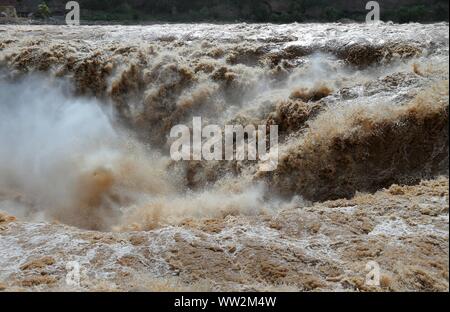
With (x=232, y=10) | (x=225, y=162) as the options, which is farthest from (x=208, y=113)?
(x=232, y=10)

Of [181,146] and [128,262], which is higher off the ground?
[181,146]

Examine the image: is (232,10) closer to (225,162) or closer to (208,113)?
(208,113)

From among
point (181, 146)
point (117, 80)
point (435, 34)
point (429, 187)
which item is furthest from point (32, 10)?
point (429, 187)

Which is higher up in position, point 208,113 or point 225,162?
point 208,113

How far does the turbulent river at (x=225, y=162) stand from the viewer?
6395mm

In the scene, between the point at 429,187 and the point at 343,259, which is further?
the point at 429,187

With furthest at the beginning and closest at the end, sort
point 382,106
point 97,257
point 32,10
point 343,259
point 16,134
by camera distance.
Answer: point 32,10, point 16,134, point 382,106, point 97,257, point 343,259

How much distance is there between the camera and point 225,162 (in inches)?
378

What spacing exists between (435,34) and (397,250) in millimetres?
5827

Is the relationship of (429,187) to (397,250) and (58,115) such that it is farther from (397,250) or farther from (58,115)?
(58,115)
